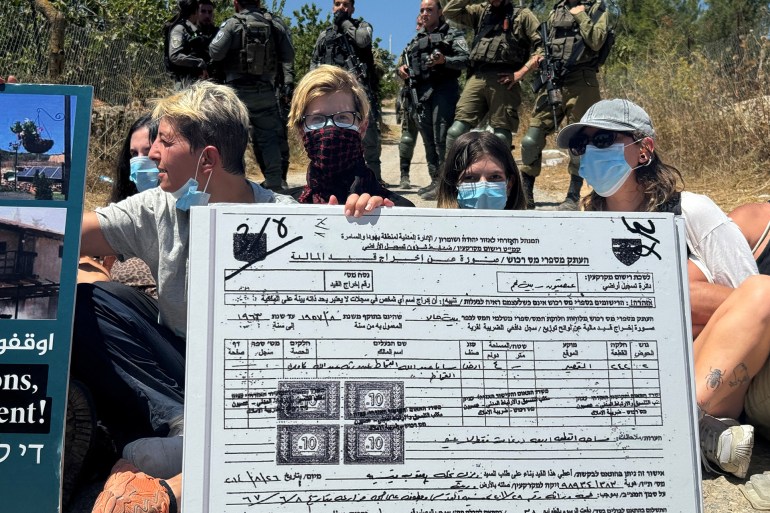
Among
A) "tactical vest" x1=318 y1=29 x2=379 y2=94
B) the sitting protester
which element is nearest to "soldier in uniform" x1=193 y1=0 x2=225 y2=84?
"tactical vest" x1=318 y1=29 x2=379 y2=94

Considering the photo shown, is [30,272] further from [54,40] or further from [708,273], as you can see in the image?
[54,40]

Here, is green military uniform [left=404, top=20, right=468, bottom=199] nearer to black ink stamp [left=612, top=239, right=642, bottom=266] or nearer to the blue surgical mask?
the blue surgical mask

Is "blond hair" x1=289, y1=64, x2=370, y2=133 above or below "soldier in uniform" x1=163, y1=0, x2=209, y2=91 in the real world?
below

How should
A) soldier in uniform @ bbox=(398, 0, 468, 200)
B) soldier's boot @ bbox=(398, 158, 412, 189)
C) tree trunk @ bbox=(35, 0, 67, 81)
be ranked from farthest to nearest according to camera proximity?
soldier's boot @ bbox=(398, 158, 412, 189)
tree trunk @ bbox=(35, 0, 67, 81)
soldier in uniform @ bbox=(398, 0, 468, 200)

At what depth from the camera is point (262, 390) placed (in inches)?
68.9

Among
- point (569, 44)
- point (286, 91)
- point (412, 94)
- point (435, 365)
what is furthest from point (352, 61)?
point (435, 365)

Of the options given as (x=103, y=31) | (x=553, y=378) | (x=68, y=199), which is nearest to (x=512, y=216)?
(x=553, y=378)

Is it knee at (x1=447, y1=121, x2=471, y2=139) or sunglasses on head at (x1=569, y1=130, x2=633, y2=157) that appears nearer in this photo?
sunglasses on head at (x1=569, y1=130, x2=633, y2=157)

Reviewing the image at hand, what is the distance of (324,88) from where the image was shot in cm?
295

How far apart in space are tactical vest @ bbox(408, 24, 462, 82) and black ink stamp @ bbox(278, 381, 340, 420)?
6554mm

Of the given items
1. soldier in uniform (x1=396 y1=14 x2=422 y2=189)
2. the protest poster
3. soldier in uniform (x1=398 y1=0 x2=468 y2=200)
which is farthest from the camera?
soldier in uniform (x1=396 y1=14 x2=422 y2=189)

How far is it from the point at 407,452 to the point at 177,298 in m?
1.12

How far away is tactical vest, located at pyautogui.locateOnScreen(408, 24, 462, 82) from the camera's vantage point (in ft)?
26.0

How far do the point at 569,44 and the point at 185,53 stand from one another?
12.3 feet
